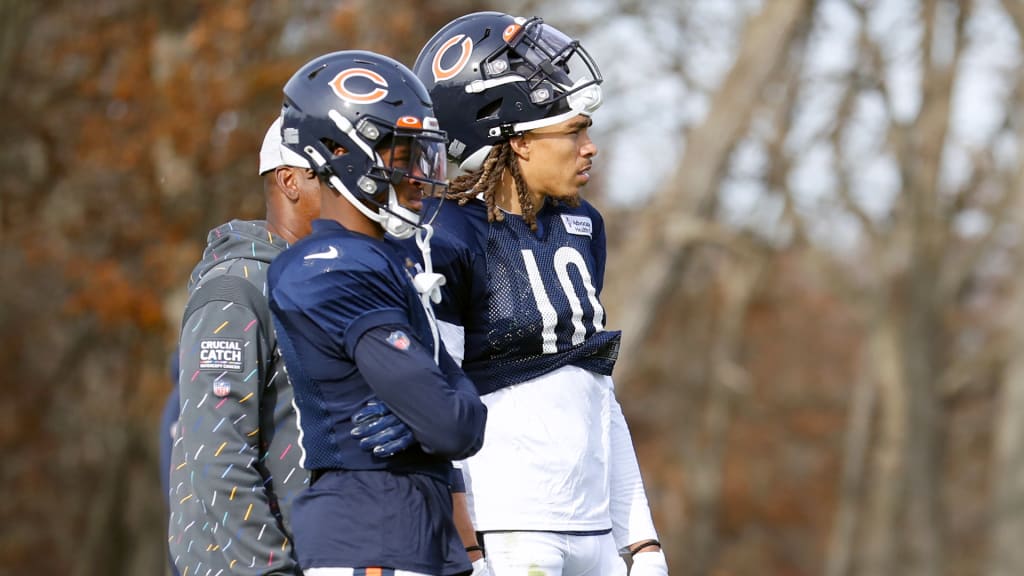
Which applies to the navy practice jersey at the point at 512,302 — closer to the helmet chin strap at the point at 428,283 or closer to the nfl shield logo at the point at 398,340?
the helmet chin strap at the point at 428,283

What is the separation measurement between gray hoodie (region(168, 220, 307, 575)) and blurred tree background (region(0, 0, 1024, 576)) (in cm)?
804

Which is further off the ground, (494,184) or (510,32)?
(510,32)

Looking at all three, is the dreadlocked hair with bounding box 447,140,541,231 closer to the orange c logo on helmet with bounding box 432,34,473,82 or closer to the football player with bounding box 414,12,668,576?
the football player with bounding box 414,12,668,576

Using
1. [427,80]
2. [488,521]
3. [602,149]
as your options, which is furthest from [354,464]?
[602,149]

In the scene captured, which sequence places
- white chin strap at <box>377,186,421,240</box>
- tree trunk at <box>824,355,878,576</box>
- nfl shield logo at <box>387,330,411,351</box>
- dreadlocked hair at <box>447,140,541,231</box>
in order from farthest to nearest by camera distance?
tree trunk at <box>824,355,878,576</box>, dreadlocked hair at <box>447,140,541,231</box>, white chin strap at <box>377,186,421,240</box>, nfl shield logo at <box>387,330,411,351</box>

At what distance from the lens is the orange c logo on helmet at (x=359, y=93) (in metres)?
3.39

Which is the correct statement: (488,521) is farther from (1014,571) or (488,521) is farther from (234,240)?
(1014,571)

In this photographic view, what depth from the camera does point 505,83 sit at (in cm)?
398

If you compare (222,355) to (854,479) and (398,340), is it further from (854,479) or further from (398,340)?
(854,479)

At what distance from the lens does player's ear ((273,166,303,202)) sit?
3629 mm

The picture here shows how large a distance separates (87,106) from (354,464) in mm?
16198

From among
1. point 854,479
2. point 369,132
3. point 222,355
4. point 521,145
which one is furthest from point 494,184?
point 854,479

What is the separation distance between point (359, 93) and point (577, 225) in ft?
3.15

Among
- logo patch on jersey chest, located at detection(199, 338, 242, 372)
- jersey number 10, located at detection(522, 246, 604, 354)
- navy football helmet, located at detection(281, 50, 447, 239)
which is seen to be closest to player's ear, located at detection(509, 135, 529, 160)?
jersey number 10, located at detection(522, 246, 604, 354)
